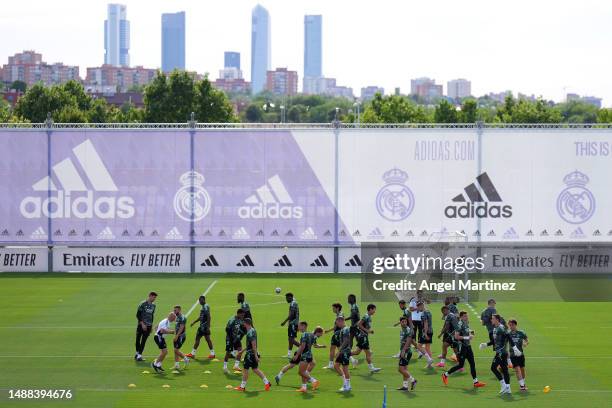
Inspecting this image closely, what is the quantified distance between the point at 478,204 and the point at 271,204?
8.94 metres

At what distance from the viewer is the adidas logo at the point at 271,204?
152ft

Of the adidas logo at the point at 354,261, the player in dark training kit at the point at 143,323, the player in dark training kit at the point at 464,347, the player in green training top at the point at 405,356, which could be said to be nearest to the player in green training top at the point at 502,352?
the player in dark training kit at the point at 464,347

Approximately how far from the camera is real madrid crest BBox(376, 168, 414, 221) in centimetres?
4606

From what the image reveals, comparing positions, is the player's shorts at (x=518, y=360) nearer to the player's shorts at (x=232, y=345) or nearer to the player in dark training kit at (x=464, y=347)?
the player in dark training kit at (x=464, y=347)

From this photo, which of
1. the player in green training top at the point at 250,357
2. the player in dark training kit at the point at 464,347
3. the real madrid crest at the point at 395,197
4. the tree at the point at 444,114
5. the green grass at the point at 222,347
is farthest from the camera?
the tree at the point at 444,114

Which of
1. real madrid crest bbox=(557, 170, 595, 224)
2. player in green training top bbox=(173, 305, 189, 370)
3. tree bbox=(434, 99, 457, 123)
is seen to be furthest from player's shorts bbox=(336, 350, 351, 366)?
tree bbox=(434, 99, 457, 123)

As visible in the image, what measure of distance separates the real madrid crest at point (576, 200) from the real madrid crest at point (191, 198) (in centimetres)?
1540

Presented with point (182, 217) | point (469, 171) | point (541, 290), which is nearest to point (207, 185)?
point (182, 217)

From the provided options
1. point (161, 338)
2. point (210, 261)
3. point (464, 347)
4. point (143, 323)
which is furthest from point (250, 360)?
point (210, 261)

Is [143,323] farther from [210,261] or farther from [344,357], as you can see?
[210,261]

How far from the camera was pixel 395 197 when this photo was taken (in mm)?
46156

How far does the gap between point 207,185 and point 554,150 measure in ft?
49.7

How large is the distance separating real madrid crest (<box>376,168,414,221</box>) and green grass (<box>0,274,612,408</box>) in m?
3.95

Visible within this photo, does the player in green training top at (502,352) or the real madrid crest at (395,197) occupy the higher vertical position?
the real madrid crest at (395,197)
